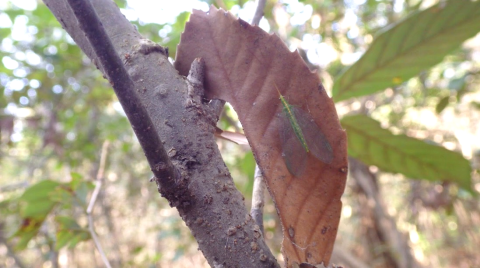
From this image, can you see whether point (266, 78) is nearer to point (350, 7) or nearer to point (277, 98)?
point (277, 98)

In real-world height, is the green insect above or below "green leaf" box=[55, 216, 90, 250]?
above

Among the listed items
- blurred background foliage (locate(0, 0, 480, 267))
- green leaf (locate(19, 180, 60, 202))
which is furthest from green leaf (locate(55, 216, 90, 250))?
blurred background foliage (locate(0, 0, 480, 267))

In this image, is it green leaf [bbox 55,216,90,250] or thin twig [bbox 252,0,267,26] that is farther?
green leaf [bbox 55,216,90,250]

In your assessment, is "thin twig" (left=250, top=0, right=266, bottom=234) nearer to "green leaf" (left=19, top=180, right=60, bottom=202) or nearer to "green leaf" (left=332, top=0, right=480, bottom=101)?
"green leaf" (left=332, top=0, right=480, bottom=101)

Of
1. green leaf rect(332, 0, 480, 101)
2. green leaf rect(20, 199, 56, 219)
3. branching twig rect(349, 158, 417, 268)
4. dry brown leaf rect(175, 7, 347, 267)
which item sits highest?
green leaf rect(332, 0, 480, 101)

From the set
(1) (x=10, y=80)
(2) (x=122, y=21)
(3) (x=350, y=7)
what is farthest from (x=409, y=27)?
(1) (x=10, y=80)

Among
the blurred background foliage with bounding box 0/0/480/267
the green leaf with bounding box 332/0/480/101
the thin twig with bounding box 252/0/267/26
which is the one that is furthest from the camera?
the blurred background foliage with bounding box 0/0/480/267
